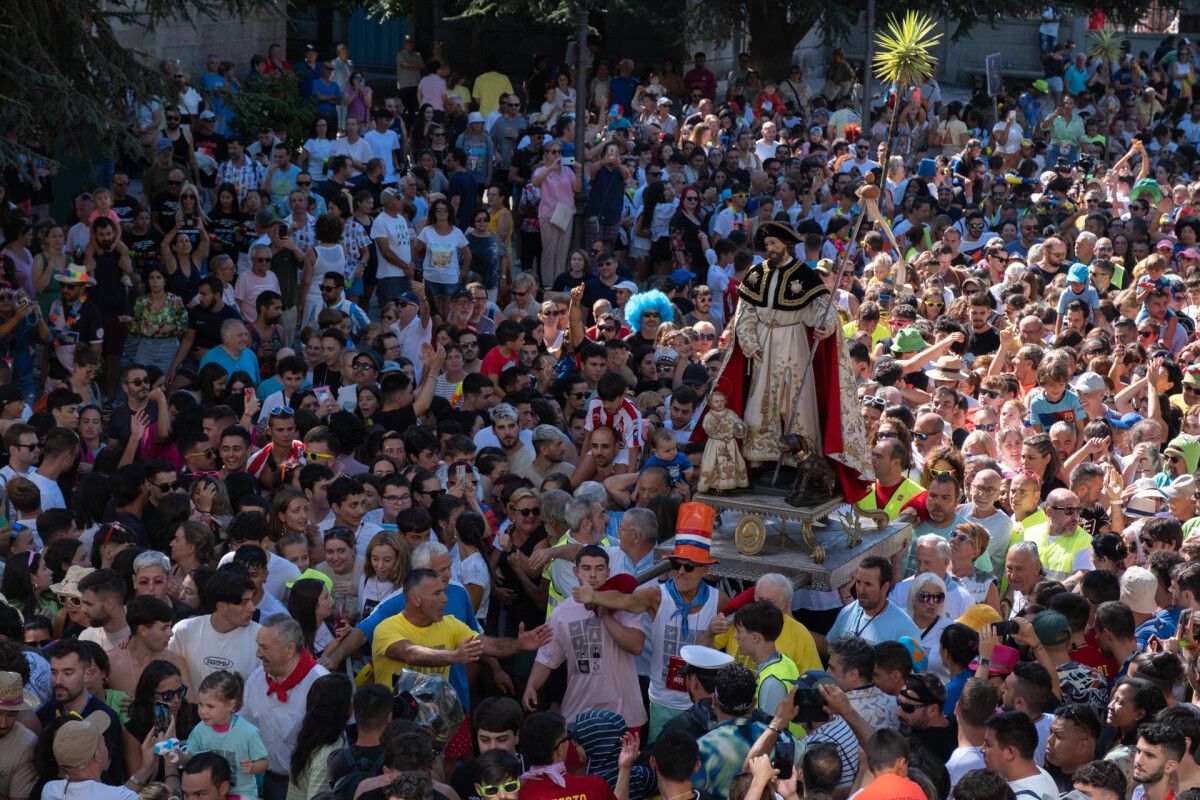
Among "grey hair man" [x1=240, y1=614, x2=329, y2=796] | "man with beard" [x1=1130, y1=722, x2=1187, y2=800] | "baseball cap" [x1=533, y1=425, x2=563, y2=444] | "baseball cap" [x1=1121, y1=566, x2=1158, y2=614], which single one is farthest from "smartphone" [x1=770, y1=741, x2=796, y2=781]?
"baseball cap" [x1=533, y1=425, x2=563, y2=444]

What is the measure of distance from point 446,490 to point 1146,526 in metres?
4.24

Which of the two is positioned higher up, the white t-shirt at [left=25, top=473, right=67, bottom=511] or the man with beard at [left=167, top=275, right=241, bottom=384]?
the man with beard at [left=167, top=275, right=241, bottom=384]

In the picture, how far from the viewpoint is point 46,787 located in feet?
21.5

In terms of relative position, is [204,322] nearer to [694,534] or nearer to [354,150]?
[354,150]

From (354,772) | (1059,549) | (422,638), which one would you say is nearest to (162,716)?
(354,772)

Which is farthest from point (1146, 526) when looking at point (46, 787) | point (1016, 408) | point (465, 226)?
point (465, 226)

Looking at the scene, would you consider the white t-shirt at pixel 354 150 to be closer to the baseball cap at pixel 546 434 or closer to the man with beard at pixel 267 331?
the man with beard at pixel 267 331

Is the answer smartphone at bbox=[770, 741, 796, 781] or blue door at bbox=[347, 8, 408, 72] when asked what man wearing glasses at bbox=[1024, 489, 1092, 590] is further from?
blue door at bbox=[347, 8, 408, 72]

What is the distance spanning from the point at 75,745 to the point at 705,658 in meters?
2.62

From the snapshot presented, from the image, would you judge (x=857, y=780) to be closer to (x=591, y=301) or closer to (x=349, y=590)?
(x=349, y=590)

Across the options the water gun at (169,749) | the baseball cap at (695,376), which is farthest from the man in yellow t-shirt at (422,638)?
the baseball cap at (695,376)

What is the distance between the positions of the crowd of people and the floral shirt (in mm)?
45

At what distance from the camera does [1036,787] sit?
21.1 feet

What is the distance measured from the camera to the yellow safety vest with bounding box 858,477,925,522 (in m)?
10.3
